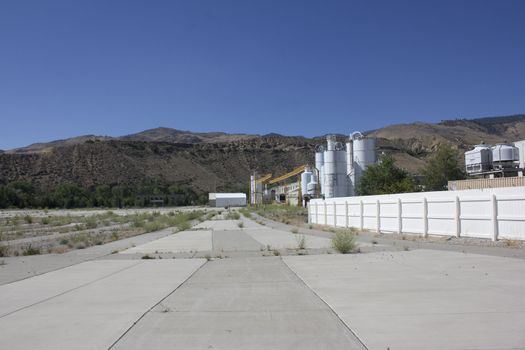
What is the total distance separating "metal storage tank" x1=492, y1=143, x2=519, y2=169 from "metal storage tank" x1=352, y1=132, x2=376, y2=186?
75.3ft

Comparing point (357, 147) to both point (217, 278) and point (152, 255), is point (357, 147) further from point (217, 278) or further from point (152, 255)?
point (217, 278)

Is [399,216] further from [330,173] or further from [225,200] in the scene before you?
[225,200]

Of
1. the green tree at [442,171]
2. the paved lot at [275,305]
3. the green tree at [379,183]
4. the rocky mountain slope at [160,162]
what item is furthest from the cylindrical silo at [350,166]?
the rocky mountain slope at [160,162]

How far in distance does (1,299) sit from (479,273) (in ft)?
37.3

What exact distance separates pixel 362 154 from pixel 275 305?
192 ft

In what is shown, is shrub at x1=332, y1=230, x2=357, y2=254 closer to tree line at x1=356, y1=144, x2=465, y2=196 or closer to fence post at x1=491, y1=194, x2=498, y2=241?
fence post at x1=491, y1=194, x2=498, y2=241

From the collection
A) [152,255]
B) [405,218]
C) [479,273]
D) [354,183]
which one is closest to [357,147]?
[354,183]

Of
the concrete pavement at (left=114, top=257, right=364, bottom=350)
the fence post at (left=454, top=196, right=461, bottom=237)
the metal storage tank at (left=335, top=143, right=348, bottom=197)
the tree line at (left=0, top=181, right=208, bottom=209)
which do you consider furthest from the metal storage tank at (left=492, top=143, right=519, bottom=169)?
the tree line at (left=0, top=181, right=208, bottom=209)

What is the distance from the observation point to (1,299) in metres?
11.9

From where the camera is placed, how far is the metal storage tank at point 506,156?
146 ft

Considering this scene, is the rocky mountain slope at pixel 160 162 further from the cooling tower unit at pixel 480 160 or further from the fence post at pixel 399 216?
the fence post at pixel 399 216

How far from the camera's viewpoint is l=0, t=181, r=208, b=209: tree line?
438 ft

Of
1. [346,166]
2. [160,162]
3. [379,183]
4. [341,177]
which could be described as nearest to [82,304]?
[341,177]

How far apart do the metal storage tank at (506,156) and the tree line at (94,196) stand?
110m
